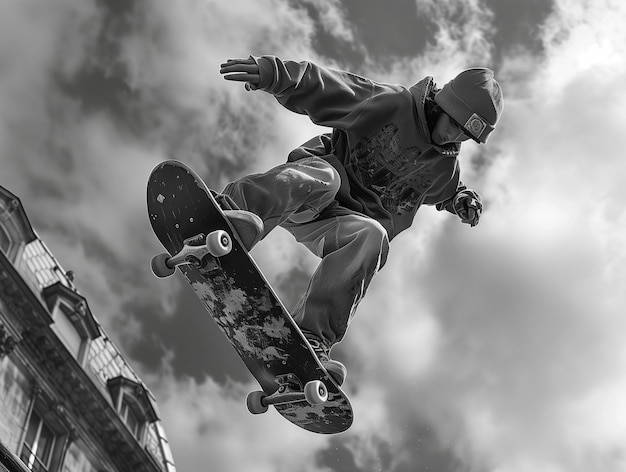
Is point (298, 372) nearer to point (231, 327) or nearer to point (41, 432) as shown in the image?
point (231, 327)

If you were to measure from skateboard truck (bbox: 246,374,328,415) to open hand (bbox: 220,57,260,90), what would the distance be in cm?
188

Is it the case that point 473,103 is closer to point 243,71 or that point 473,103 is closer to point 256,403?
point 243,71

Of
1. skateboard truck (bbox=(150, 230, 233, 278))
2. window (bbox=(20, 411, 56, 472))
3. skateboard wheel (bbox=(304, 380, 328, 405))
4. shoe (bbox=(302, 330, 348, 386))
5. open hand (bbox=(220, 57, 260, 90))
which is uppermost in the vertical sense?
window (bbox=(20, 411, 56, 472))

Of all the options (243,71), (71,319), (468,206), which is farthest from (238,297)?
(71,319)

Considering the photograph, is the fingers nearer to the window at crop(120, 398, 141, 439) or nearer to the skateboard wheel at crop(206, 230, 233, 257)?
the skateboard wheel at crop(206, 230, 233, 257)

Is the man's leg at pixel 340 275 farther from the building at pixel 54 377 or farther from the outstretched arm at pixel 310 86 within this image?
the building at pixel 54 377

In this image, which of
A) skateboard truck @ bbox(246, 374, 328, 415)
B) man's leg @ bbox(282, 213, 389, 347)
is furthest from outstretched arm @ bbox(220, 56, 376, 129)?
skateboard truck @ bbox(246, 374, 328, 415)

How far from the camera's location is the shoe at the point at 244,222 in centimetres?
480

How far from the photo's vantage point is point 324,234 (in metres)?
5.75

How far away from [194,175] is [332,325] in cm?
137

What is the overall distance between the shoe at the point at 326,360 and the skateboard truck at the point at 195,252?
2.89 ft

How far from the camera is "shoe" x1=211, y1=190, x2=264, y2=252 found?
4.80 meters

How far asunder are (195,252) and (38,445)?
14.9m

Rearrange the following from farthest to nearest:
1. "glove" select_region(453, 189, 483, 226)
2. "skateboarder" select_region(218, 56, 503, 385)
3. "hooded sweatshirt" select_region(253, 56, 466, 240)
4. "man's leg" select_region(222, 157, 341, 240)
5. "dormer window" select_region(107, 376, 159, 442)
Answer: "dormer window" select_region(107, 376, 159, 442) → "glove" select_region(453, 189, 483, 226) → "hooded sweatshirt" select_region(253, 56, 466, 240) → "skateboarder" select_region(218, 56, 503, 385) → "man's leg" select_region(222, 157, 341, 240)
